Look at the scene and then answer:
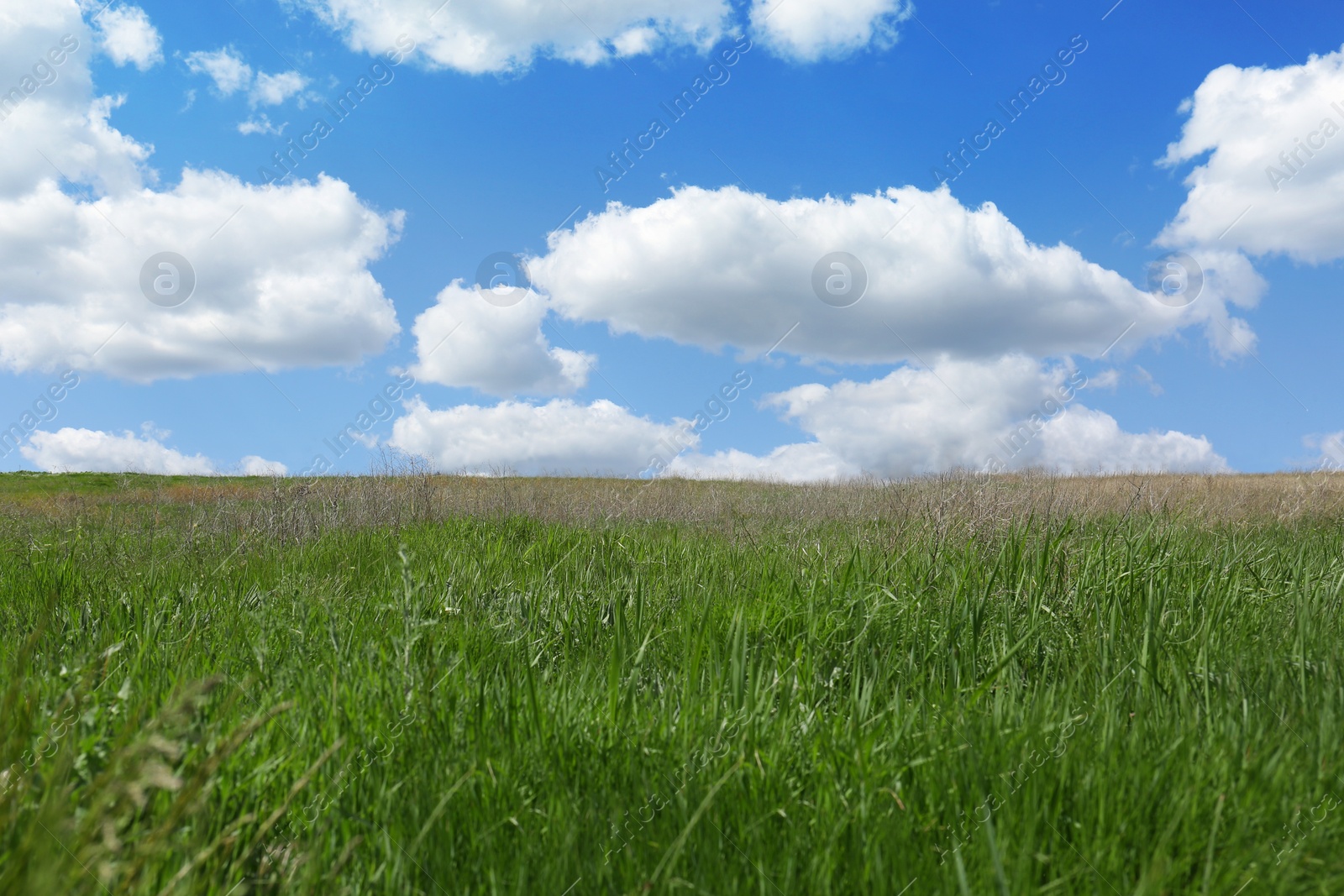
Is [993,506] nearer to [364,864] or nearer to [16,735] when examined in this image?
[364,864]

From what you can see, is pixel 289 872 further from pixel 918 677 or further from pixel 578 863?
pixel 918 677

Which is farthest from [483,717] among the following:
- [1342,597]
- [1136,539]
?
[1342,597]

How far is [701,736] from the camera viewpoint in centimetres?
206

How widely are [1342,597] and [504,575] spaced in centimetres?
437

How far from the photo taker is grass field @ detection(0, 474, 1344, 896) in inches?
59.9

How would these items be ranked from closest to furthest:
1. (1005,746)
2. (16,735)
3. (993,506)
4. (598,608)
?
1. (16,735)
2. (1005,746)
3. (598,608)
4. (993,506)

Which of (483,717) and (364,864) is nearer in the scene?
(364,864)

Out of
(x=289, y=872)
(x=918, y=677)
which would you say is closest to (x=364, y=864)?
(x=289, y=872)

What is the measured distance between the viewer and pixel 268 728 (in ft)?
6.64

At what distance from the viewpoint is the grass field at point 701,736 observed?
152cm

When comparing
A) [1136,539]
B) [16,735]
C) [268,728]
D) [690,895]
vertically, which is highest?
[1136,539]

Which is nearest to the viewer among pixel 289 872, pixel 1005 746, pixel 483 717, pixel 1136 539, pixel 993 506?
pixel 289 872

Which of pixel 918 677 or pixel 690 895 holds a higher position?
pixel 918 677

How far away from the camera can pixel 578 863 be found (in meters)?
1.58
